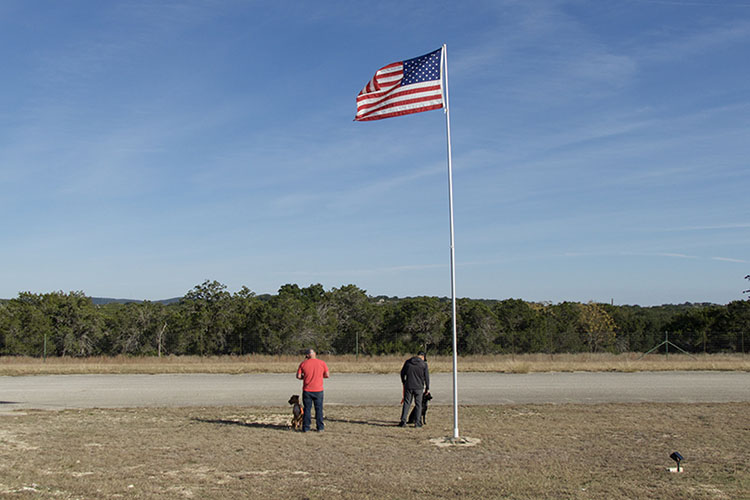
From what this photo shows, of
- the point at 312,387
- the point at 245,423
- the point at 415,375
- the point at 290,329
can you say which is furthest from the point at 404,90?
the point at 290,329

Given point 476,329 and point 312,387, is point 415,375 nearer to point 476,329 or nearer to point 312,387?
point 312,387

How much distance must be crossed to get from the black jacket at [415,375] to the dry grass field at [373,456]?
95 centimetres

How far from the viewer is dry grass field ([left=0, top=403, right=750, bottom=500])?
26.4 ft

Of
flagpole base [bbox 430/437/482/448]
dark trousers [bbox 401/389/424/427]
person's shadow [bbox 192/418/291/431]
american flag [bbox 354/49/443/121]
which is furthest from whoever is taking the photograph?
person's shadow [bbox 192/418/291/431]

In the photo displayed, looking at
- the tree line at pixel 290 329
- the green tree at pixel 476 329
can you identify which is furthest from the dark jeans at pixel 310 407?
the green tree at pixel 476 329

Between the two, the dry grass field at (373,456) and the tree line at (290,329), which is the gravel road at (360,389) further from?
the tree line at (290,329)

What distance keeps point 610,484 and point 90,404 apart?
15.2 metres

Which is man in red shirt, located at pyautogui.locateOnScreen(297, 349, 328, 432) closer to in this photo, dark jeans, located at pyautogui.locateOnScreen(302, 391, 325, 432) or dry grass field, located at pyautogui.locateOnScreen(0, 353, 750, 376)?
dark jeans, located at pyautogui.locateOnScreen(302, 391, 325, 432)

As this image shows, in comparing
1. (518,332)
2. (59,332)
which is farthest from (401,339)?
(59,332)

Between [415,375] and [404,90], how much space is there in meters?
5.92

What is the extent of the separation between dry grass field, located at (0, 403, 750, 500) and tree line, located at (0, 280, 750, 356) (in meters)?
24.9

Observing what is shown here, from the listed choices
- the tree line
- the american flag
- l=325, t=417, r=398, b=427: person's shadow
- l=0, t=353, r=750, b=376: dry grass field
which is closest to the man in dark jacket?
l=325, t=417, r=398, b=427: person's shadow

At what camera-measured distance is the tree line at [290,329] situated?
40.6 m

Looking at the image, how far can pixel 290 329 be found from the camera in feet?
132
